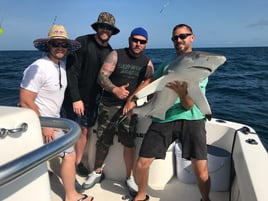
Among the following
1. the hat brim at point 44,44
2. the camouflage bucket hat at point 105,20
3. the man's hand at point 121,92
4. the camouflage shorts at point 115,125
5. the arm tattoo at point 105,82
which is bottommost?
the camouflage shorts at point 115,125

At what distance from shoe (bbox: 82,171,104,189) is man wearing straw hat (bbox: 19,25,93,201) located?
40 cm

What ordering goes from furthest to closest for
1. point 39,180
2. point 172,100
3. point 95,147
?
1. point 95,147
2. point 172,100
3. point 39,180

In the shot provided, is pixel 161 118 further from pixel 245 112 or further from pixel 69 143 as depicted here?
pixel 245 112

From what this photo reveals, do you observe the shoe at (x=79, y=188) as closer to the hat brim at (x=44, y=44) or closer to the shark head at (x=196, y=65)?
the hat brim at (x=44, y=44)

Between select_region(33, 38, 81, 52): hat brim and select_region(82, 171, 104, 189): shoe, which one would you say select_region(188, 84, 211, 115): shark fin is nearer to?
select_region(33, 38, 81, 52): hat brim

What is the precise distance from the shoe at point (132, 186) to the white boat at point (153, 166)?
7 centimetres

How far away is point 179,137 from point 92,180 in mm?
1285

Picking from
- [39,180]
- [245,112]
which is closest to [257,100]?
[245,112]

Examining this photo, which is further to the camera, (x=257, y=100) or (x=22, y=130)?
(x=257, y=100)

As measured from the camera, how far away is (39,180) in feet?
4.97

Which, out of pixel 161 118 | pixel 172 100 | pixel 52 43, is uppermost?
pixel 52 43

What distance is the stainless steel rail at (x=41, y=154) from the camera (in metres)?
1.04

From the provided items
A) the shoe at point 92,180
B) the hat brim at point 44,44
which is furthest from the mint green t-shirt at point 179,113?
the shoe at point 92,180

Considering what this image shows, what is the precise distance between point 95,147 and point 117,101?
0.75 m
